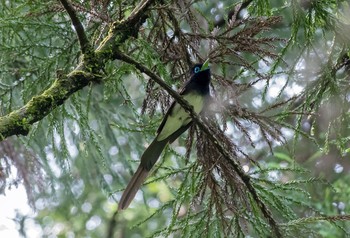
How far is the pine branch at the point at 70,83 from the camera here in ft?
8.75

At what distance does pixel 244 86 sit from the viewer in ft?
10.6

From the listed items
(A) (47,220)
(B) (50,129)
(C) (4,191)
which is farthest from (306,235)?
(A) (47,220)

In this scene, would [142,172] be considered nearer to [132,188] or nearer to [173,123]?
[132,188]

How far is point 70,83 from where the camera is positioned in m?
2.81

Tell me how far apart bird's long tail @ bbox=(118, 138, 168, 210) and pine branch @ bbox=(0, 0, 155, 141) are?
836 millimetres

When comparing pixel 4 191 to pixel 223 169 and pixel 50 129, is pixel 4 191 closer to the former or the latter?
pixel 50 129

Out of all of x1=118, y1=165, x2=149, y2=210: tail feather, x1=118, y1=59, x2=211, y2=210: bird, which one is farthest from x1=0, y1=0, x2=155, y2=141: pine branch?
x1=118, y1=165, x2=149, y2=210: tail feather

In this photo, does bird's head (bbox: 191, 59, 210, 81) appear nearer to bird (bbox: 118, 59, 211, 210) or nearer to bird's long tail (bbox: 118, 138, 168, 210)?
bird (bbox: 118, 59, 211, 210)

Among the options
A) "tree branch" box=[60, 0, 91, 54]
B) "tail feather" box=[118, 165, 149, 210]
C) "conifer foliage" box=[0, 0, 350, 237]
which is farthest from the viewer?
"tail feather" box=[118, 165, 149, 210]

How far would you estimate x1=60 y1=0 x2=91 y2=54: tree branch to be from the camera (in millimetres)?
2641

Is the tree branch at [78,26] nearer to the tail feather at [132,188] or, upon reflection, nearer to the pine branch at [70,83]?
the pine branch at [70,83]

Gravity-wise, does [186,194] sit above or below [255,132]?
below

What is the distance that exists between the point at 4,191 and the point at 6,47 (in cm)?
173

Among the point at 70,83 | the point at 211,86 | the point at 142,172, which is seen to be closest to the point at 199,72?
the point at 211,86
